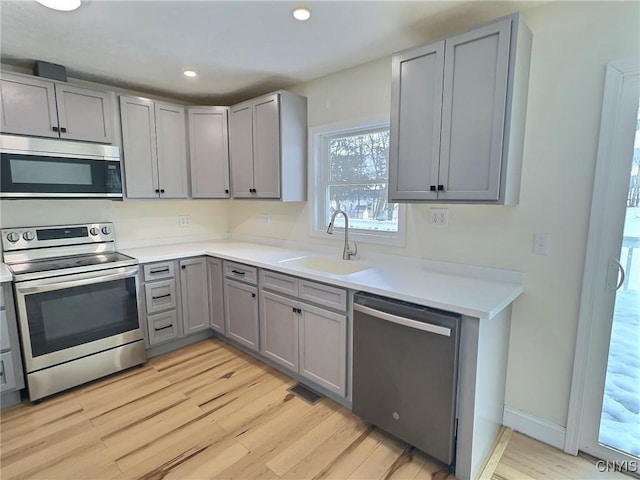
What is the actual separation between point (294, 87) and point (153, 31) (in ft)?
4.41

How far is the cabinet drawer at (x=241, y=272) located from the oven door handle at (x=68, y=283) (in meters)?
0.73

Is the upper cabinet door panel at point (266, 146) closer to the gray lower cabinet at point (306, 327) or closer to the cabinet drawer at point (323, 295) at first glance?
the gray lower cabinet at point (306, 327)

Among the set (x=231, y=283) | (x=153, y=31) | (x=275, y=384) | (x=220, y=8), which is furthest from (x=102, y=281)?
(x=220, y=8)

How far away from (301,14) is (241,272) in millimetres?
1925

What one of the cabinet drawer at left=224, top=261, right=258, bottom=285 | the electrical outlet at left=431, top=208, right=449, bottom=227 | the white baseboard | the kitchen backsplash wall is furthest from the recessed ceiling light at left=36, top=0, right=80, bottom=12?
the white baseboard

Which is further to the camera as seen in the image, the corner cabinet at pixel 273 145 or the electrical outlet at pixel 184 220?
the electrical outlet at pixel 184 220

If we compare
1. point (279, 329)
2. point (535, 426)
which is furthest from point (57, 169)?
point (535, 426)

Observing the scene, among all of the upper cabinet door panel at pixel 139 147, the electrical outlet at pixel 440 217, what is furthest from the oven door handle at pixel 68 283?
the electrical outlet at pixel 440 217

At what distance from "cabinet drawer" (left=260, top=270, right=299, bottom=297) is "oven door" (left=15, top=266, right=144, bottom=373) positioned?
3.52ft

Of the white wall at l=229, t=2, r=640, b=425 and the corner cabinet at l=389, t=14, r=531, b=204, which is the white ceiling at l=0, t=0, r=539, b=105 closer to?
the corner cabinet at l=389, t=14, r=531, b=204

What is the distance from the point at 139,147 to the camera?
2.99m

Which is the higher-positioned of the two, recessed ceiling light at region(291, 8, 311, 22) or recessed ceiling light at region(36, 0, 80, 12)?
recessed ceiling light at region(291, 8, 311, 22)

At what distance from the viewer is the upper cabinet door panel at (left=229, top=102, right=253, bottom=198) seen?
315 centimetres

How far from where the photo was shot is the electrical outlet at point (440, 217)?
2223 millimetres
